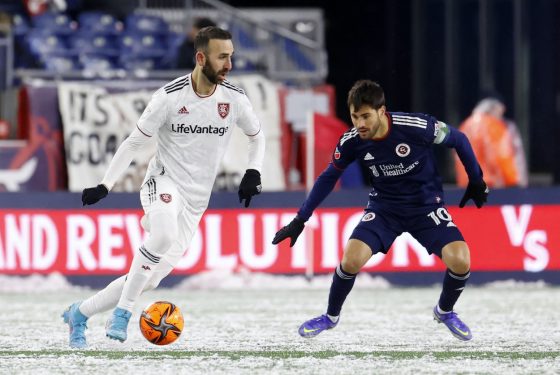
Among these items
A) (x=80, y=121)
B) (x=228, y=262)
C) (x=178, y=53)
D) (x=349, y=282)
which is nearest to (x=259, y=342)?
(x=349, y=282)

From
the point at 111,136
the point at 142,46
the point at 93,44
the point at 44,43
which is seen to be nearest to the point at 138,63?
the point at 142,46

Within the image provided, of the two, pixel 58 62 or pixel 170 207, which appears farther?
pixel 58 62

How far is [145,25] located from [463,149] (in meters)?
8.81

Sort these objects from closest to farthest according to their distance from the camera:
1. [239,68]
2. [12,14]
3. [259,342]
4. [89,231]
→ [259,342]
[89,231]
[239,68]
[12,14]

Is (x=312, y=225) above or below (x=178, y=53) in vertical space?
below

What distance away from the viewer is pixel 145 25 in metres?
15.5

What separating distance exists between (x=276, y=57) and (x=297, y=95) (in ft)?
7.78

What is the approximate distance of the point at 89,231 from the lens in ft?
37.3

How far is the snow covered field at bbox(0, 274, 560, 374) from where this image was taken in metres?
6.18

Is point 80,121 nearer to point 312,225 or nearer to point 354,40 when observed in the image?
point 312,225

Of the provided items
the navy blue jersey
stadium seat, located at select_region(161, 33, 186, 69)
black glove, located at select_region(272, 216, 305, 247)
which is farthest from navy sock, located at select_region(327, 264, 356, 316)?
stadium seat, located at select_region(161, 33, 186, 69)

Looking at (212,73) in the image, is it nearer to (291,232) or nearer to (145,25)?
(291,232)

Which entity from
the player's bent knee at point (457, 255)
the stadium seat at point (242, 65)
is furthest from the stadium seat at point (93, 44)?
the player's bent knee at point (457, 255)

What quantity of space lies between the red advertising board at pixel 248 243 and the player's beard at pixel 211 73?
15.1ft
